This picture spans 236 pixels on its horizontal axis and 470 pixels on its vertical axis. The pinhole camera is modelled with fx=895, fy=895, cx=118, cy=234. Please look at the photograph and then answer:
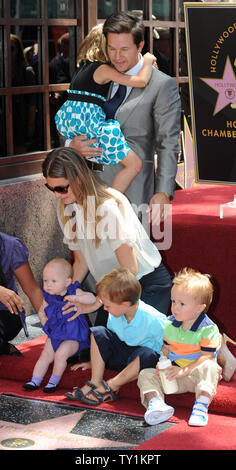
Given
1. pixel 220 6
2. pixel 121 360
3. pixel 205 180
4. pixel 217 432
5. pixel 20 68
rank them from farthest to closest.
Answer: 1. pixel 20 68
2. pixel 205 180
3. pixel 220 6
4. pixel 121 360
5. pixel 217 432

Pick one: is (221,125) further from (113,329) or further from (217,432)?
(217,432)

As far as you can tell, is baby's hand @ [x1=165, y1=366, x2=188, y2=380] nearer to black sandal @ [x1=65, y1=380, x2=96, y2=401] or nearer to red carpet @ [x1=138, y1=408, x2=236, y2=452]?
red carpet @ [x1=138, y1=408, x2=236, y2=452]

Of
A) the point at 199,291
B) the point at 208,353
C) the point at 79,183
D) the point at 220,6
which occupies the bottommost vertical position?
the point at 208,353

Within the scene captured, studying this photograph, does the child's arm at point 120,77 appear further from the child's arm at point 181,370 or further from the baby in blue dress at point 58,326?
the child's arm at point 181,370

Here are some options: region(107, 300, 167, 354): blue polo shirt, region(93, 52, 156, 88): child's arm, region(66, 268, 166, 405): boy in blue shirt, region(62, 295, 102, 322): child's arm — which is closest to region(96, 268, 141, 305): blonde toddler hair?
region(66, 268, 166, 405): boy in blue shirt

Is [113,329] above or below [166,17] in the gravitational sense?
below

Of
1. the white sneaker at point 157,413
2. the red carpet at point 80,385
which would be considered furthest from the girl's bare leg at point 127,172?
the white sneaker at point 157,413

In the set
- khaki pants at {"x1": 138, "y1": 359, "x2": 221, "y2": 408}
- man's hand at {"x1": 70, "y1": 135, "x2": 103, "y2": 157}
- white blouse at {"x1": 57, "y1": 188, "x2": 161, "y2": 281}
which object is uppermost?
man's hand at {"x1": 70, "y1": 135, "x2": 103, "y2": 157}

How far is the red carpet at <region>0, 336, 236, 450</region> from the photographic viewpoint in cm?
369

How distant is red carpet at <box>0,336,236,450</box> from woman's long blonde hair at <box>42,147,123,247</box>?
734 millimetres

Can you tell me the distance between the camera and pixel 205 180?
17.4 feet

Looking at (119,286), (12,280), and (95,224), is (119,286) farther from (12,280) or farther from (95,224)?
(12,280)

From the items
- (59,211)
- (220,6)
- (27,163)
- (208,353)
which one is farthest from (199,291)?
(27,163)

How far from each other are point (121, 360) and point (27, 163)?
2.12 m
